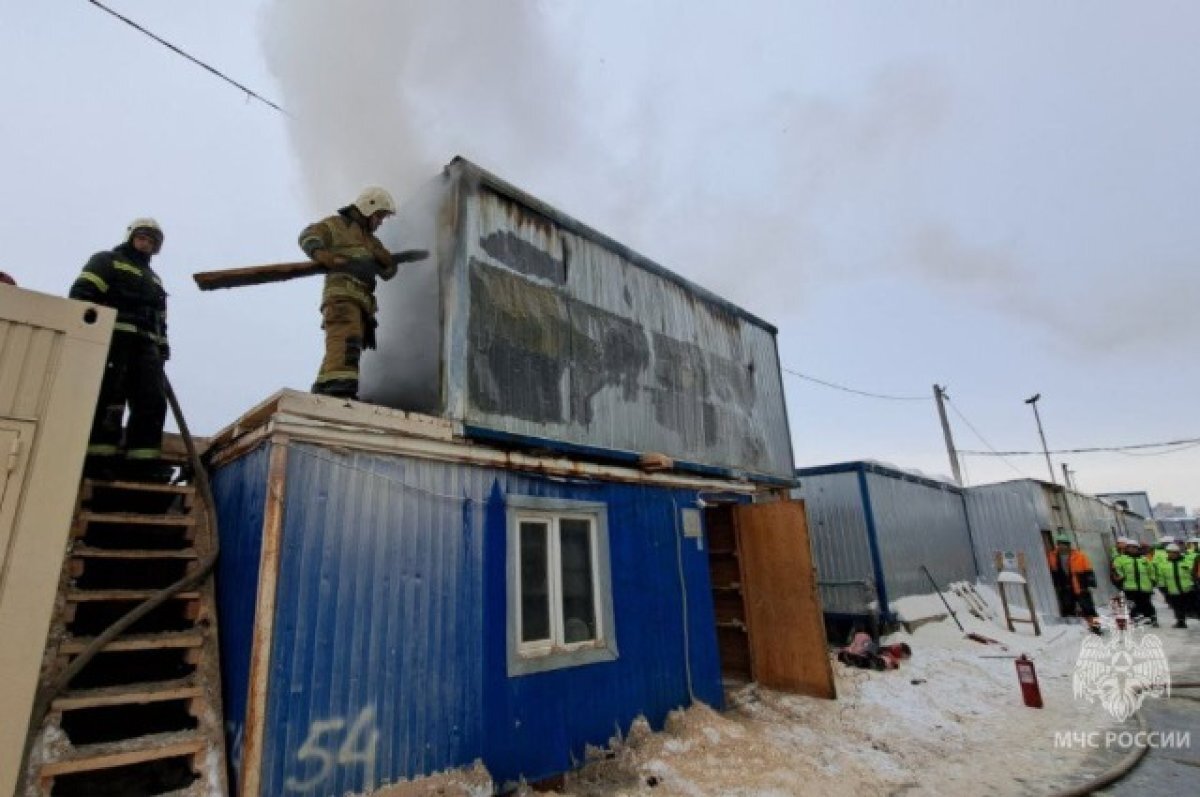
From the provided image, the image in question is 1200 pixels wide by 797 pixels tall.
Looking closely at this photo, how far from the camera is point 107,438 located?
5.23 metres

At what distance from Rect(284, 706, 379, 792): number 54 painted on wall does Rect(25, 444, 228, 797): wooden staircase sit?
1.64ft

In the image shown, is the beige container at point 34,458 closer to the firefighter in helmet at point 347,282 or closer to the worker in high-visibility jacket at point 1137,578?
the firefighter in helmet at point 347,282

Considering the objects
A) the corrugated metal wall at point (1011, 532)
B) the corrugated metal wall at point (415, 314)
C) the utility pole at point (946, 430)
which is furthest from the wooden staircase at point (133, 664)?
the utility pole at point (946, 430)

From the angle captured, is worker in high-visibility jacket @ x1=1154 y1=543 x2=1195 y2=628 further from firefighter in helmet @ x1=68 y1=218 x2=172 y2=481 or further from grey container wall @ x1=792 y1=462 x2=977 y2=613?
firefighter in helmet @ x1=68 y1=218 x2=172 y2=481

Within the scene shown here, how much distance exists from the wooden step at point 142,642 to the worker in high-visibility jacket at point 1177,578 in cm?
1941

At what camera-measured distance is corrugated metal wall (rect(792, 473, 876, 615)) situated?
479 inches

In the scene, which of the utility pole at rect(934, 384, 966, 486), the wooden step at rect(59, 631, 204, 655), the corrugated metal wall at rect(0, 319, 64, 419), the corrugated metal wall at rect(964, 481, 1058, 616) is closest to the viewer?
the corrugated metal wall at rect(0, 319, 64, 419)

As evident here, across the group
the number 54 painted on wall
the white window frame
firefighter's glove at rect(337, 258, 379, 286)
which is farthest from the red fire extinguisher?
firefighter's glove at rect(337, 258, 379, 286)

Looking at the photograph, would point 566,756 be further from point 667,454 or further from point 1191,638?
point 1191,638

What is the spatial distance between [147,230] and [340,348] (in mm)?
2319

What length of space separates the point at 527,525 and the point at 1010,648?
10956 millimetres

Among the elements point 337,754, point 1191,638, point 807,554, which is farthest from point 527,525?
point 1191,638

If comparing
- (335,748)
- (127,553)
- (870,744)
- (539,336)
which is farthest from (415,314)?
(870,744)

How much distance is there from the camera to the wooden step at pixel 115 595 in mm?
4299
